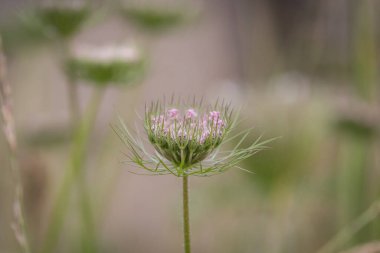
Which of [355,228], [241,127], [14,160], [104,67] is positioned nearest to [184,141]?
[14,160]

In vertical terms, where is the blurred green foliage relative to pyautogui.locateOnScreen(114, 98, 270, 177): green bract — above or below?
above

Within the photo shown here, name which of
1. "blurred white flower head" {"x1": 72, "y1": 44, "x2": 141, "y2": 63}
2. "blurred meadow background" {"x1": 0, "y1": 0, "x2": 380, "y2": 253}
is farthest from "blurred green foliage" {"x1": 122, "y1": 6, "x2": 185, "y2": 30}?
"blurred white flower head" {"x1": 72, "y1": 44, "x2": 141, "y2": 63}

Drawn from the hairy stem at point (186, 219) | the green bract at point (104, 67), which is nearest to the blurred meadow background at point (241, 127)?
the green bract at point (104, 67)

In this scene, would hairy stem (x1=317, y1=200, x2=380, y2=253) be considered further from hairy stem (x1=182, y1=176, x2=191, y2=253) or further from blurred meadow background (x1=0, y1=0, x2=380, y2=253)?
hairy stem (x1=182, y1=176, x2=191, y2=253)

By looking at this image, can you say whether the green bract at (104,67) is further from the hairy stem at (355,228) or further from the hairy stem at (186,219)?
the hairy stem at (186,219)

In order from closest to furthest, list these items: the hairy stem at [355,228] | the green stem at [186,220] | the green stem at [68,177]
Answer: the green stem at [186,220], the hairy stem at [355,228], the green stem at [68,177]

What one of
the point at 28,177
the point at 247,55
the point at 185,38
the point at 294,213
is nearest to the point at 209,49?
the point at 185,38

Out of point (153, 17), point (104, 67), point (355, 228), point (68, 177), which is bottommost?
point (355, 228)

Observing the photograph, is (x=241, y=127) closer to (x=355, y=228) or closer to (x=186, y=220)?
(x=355, y=228)
